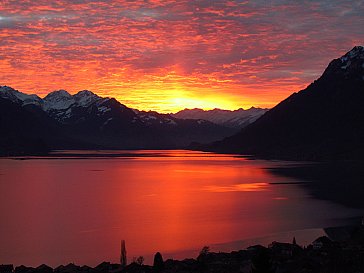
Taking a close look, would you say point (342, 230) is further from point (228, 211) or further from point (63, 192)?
point (63, 192)

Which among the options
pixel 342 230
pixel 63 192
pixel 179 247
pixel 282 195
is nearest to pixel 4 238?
pixel 179 247

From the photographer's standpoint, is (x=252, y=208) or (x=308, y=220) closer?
(x=308, y=220)

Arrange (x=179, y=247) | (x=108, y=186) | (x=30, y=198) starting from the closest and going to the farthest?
(x=179, y=247), (x=30, y=198), (x=108, y=186)

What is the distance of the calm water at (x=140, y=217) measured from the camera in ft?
230

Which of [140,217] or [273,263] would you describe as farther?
[140,217]

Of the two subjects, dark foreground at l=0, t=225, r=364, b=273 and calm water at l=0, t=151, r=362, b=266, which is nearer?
dark foreground at l=0, t=225, r=364, b=273

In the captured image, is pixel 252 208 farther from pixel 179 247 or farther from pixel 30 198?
pixel 30 198

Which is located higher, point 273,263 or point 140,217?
point 273,263

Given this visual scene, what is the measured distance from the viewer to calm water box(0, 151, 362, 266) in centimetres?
7019

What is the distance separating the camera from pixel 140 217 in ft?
321

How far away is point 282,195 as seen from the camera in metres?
134

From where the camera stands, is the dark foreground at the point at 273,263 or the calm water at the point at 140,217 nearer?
the dark foreground at the point at 273,263

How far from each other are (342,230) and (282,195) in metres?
53.5

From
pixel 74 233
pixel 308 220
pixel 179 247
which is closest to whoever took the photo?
pixel 179 247
